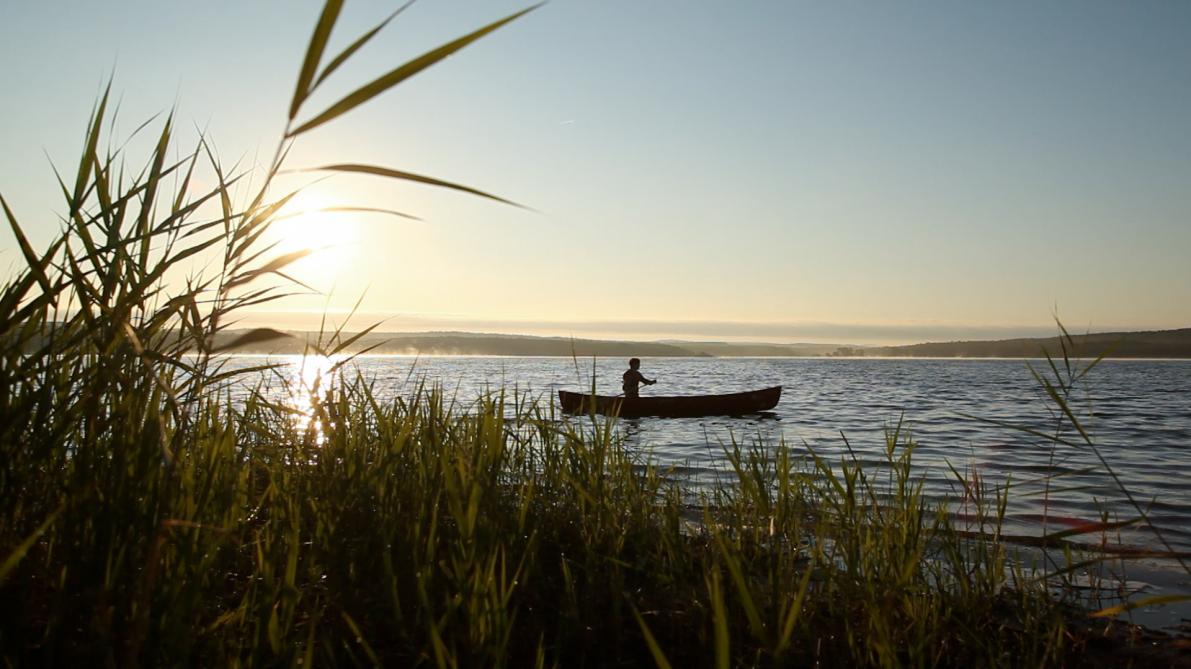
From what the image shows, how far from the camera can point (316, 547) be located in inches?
119

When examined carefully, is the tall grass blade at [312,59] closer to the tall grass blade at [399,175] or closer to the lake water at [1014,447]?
the tall grass blade at [399,175]

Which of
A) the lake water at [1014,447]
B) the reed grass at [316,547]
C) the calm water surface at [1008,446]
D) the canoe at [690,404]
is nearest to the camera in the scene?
the reed grass at [316,547]

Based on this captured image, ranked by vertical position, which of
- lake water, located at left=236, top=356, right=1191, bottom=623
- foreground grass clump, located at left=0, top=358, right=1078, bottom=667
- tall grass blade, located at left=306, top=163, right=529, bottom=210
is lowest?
lake water, located at left=236, top=356, right=1191, bottom=623

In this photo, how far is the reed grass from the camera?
2.16 meters

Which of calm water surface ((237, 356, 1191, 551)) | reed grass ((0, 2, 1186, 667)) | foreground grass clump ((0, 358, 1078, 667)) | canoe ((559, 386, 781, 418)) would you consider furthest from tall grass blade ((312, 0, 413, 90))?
canoe ((559, 386, 781, 418))

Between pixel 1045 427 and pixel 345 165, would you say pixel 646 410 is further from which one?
pixel 345 165

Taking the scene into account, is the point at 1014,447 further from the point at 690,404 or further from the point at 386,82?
the point at 386,82

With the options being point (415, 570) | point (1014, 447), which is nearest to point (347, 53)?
point (415, 570)

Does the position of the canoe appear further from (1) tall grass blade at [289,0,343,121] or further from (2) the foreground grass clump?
(1) tall grass blade at [289,0,343,121]

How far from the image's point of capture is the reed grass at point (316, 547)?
7.08ft

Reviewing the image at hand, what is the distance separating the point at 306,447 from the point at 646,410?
16.5 m

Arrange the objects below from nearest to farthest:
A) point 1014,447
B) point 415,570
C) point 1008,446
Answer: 1. point 415,570
2. point 1014,447
3. point 1008,446

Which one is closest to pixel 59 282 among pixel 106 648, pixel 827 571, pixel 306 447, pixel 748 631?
pixel 106 648

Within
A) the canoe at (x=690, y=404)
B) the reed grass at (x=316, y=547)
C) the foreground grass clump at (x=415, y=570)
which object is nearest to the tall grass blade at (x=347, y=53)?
the reed grass at (x=316, y=547)
